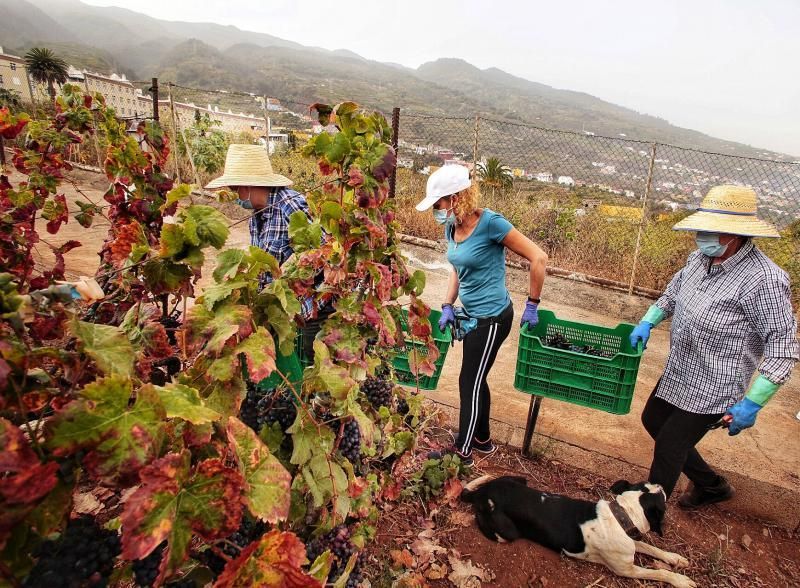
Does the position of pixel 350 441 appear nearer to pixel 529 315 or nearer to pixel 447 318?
pixel 447 318

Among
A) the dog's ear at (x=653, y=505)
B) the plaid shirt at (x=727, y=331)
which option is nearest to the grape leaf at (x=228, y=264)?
the plaid shirt at (x=727, y=331)

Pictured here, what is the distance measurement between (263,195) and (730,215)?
262 centimetres

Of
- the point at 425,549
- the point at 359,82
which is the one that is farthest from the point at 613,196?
the point at 359,82

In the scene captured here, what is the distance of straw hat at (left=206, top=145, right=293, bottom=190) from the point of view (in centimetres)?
288

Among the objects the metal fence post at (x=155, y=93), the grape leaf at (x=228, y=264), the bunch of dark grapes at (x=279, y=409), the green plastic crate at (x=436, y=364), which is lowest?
the green plastic crate at (x=436, y=364)

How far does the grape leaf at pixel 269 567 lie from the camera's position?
2.65 feet

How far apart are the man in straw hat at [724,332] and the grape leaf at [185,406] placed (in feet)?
7.84

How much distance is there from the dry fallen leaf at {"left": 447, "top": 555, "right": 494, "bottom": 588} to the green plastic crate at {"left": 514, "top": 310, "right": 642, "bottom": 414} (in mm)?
1112

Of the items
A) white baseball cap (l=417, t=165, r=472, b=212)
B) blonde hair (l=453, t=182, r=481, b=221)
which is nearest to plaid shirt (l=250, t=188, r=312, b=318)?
white baseball cap (l=417, t=165, r=472, b=212)

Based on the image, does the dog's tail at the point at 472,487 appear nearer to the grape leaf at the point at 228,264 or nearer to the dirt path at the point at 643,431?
the dirt path at the point at 643,431

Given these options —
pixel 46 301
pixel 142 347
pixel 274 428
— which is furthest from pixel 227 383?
pixel 46 301

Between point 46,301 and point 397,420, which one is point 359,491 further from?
point 46,301

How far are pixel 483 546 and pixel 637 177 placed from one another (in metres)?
6.14

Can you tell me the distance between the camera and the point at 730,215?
7.67 feet
